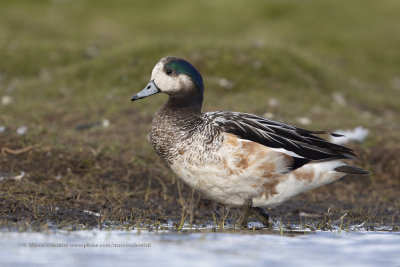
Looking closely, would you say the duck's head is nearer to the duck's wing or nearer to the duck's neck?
the duck's neck

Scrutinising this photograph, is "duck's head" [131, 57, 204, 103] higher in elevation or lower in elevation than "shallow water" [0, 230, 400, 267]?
higher

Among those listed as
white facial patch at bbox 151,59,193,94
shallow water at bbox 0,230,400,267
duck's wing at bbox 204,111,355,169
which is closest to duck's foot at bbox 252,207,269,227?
duck's wing at bbox 204,111,355,169

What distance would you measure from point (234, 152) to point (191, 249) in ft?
4.37

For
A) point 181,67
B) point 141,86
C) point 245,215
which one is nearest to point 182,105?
point 181,67

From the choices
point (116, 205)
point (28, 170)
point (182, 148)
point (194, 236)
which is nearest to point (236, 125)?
point (182, 148)

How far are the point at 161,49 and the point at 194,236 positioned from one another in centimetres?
885

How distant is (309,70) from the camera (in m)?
13.4

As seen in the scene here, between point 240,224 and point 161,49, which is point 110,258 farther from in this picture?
point 161,49

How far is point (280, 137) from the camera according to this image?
559 centimetres

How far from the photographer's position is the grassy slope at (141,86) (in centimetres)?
682

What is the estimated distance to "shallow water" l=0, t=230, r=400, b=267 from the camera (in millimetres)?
3781

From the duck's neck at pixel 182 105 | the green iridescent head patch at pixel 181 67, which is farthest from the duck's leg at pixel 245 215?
the green iridescent head patch at pixel 181 67

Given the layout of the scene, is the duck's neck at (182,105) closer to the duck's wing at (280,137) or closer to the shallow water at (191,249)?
the duck's wing at (280,137)

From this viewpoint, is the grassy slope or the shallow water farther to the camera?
the grassy slope
